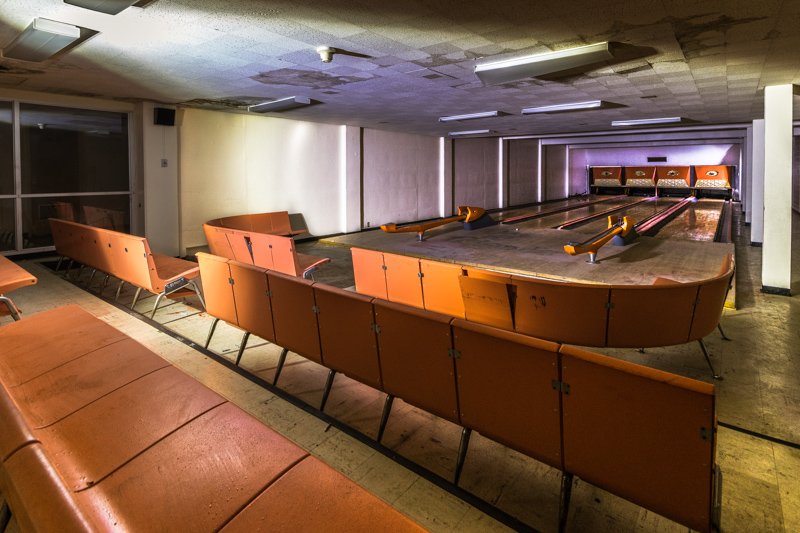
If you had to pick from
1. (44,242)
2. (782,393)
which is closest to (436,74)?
(782,393)

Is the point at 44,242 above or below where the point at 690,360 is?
above

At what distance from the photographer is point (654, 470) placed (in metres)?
1.96

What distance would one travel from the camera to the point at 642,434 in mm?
1979

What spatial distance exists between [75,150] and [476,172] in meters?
14.3

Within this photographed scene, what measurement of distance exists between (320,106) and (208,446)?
29.0 ft

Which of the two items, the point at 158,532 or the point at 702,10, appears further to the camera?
the point at 702,10

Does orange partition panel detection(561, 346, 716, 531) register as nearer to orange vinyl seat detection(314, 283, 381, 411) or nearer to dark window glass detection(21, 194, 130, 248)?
orange vinyl seat detection(314, 283, 381, 411)

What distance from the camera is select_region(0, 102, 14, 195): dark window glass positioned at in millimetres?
8211

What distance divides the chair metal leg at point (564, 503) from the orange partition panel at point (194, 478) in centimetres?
125

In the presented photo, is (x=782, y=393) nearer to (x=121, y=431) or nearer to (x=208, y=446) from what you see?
(x=208, y=446)

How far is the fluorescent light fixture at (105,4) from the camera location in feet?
11.7

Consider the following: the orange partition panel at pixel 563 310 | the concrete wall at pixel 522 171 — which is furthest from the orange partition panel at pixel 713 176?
the orange partition panel at pixel 563 310

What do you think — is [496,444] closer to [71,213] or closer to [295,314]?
[295,314]

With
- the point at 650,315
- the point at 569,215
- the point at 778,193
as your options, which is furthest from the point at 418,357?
the point at 569,215
